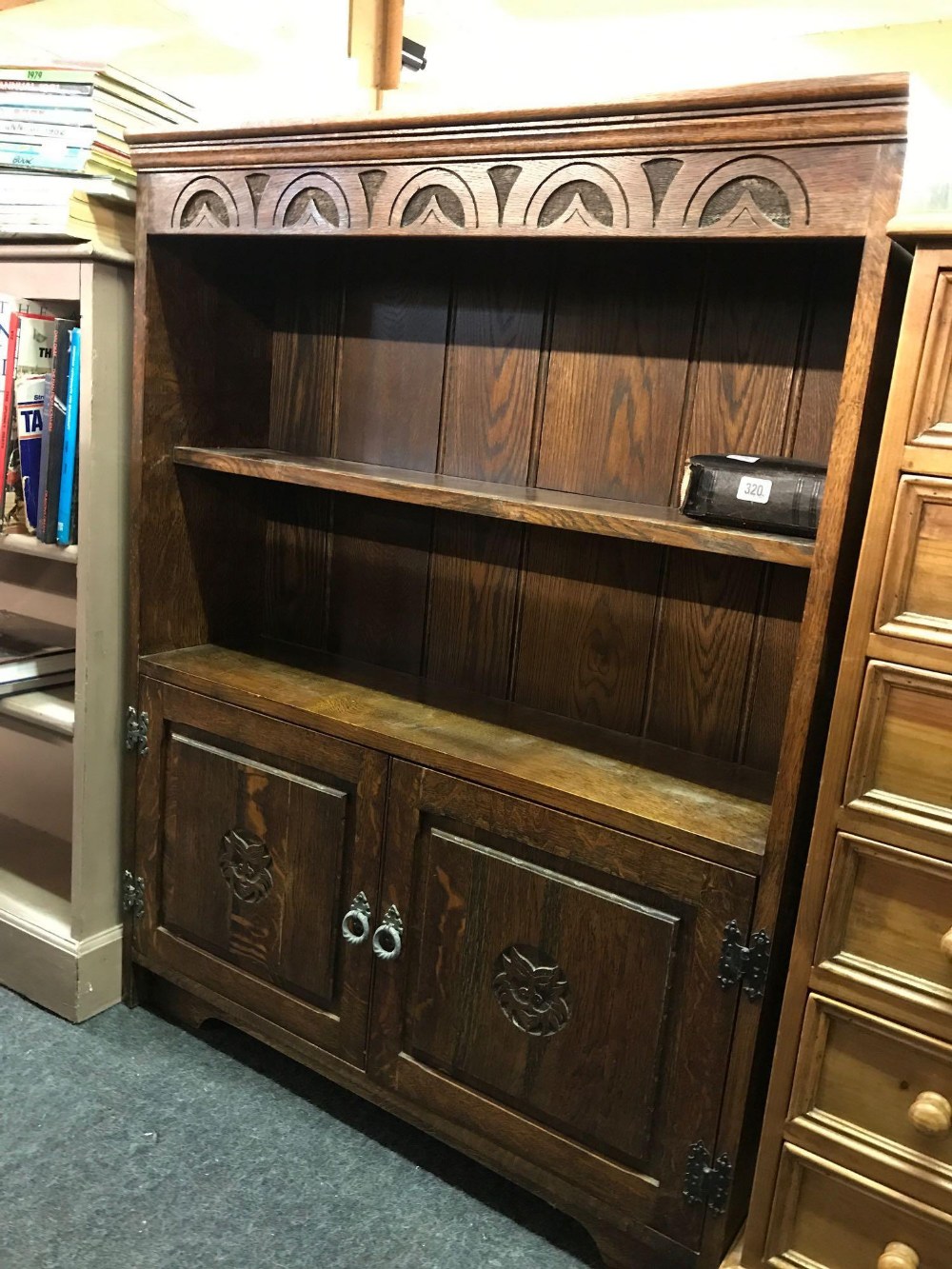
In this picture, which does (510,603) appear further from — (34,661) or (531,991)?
(34,661)

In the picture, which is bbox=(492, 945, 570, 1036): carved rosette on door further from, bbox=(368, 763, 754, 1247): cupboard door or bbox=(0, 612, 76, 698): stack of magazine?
bbox=(0, 612, 76, 698): stack of magazine

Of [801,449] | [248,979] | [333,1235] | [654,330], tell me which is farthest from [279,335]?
[333,1235]

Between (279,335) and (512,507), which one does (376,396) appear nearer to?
(279,335)

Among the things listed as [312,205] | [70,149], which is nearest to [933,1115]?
[312,205]

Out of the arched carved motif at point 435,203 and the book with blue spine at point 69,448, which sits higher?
the arched carved motif at point 435,203

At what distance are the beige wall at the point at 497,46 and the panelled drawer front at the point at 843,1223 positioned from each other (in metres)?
1.22

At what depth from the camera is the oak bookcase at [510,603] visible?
1.16 metres

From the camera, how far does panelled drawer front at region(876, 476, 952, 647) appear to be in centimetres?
101

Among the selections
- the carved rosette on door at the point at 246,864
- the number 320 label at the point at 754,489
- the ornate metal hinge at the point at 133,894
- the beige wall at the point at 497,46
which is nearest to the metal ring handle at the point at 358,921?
the carved rosette on door at the point at 246,864

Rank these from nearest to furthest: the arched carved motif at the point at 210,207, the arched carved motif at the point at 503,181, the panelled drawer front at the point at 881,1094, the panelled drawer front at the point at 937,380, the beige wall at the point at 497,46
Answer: the panelled drawer front at the point at 937,380
the panelled drawer front at the point at 881,1094
the arched carved motif at the point at 503,181
the arched carved motif at the point at 210,207
the beige wall at the point at 497,46

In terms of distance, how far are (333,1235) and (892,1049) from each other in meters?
0.83

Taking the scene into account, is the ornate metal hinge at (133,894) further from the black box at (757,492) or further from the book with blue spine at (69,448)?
the black box at (757,492)

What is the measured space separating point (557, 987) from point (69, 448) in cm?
119

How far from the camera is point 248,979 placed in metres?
1.67
